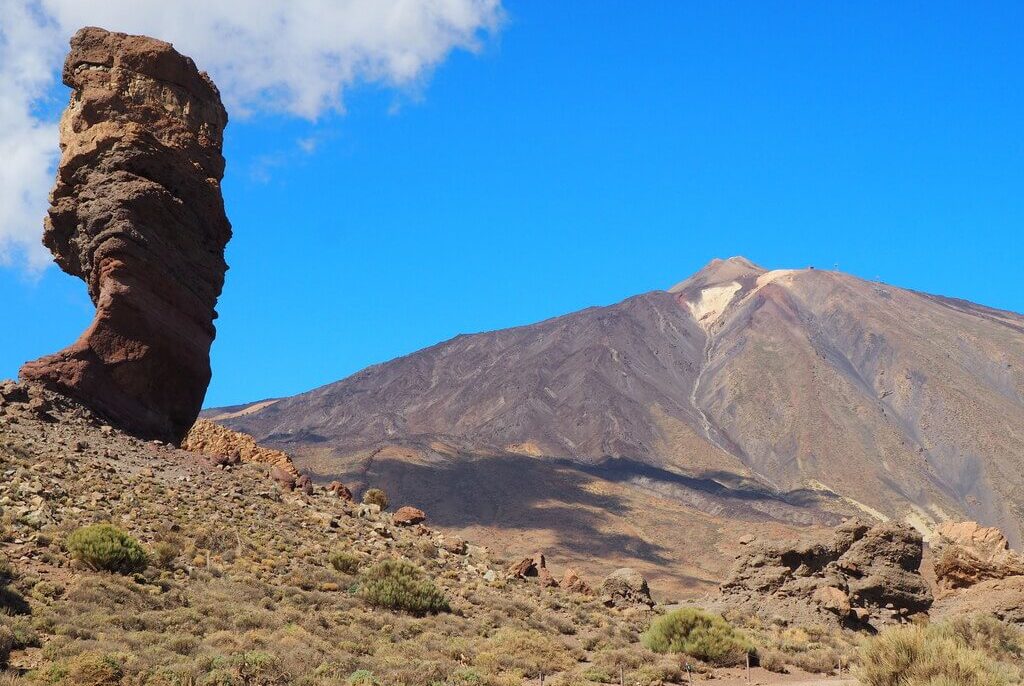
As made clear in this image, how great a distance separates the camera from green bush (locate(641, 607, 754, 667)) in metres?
21.2

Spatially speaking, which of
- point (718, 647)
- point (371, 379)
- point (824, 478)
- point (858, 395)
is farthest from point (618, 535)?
point (371, 379)

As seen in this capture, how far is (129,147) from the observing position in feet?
78.9

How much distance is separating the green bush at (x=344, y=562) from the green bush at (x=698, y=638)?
278 inches

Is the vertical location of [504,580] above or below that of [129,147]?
below

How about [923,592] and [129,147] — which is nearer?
[129,147]

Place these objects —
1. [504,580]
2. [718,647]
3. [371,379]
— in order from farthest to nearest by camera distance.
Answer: [371,379] → [504,580] → [718,647]

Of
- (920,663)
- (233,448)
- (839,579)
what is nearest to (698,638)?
(920,663)

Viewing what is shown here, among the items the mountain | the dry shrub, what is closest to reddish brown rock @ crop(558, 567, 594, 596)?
the dry shrub

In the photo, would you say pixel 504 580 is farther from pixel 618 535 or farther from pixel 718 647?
pixel 618 535

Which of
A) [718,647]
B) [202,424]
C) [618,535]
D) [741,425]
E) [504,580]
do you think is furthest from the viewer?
[741,425]

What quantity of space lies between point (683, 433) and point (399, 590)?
→ 130 m

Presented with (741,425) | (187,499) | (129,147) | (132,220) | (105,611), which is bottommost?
(105,611)

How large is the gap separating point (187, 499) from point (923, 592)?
1973cm

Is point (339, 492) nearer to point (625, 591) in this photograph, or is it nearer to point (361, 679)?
point (625, 591)
